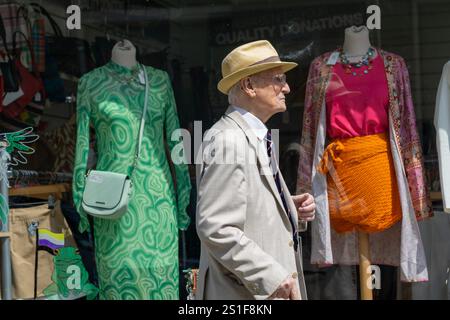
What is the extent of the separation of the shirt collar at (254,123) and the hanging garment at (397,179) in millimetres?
1385

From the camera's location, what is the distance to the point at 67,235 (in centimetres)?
516

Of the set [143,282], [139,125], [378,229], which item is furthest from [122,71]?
[378,229]

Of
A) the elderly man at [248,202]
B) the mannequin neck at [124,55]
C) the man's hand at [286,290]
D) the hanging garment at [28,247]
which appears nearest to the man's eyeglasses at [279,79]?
the elderly man at [248,202]

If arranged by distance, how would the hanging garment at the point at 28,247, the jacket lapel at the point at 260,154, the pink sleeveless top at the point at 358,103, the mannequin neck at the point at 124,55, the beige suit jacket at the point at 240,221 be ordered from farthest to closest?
the hanging garment at the point at 28,247 < the mannequin neck at the point at 124,55 < the pink sleeveless top at the point at 358,103 < the jacket lapel at the point at 260,154 < the beige suit jacket at the point at 240,221

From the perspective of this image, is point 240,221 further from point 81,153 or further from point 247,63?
point 81,153

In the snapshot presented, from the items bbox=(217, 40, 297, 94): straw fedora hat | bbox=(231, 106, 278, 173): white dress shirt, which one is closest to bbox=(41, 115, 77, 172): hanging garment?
bbox=(217, 40, 297, 94): straw fedora hat

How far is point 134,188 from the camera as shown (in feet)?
16.0

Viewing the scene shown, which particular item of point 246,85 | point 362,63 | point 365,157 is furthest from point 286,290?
point 362,63

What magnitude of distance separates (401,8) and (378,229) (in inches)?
53.0

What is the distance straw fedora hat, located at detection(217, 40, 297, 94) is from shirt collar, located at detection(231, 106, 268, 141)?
133 mm

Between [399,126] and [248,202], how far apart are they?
1.72 m

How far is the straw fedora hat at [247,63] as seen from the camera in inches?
140

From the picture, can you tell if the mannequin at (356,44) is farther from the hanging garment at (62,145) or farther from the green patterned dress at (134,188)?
the hanging garment at (62,145)
